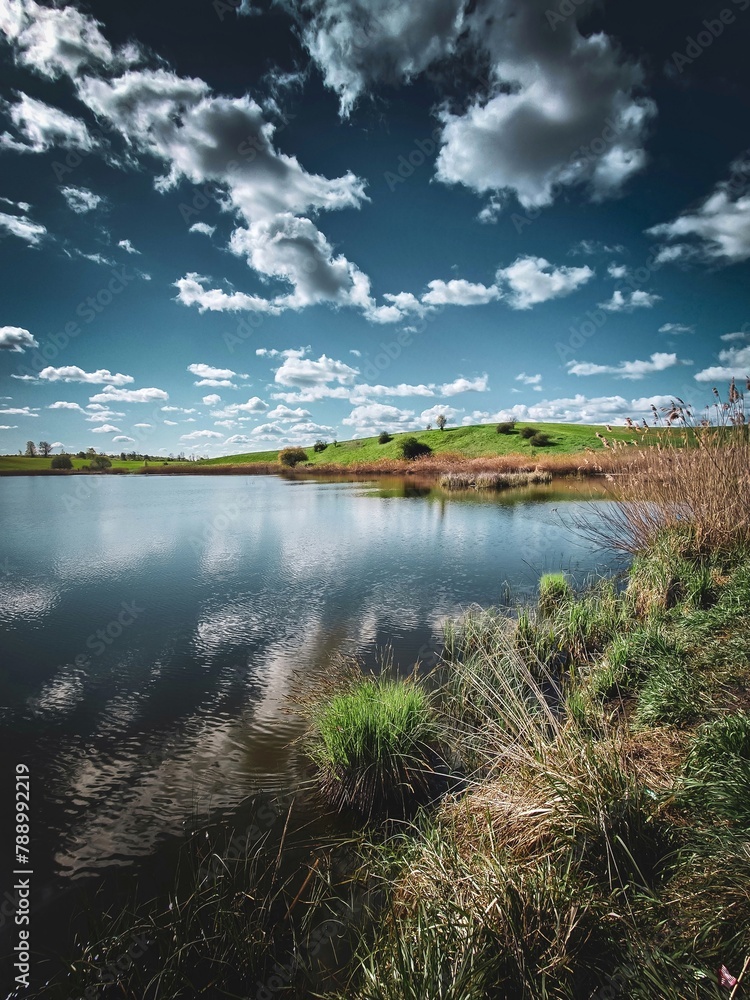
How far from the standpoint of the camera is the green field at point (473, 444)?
65000mm

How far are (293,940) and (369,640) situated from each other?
18.1 ft

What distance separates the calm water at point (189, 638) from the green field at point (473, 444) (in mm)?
46828

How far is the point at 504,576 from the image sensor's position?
41.8ft

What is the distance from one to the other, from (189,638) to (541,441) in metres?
65.2

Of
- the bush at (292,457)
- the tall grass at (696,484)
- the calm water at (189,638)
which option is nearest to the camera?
the calm water at (189,638)

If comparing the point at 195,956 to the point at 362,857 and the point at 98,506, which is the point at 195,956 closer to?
the point at 362,857

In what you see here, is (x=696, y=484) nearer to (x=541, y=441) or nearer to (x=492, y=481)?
(x=492, y=481)

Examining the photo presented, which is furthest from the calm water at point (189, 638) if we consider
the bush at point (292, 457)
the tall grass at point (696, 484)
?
the bush at point (292, 457)

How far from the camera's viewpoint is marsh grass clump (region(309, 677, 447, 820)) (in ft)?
14.1

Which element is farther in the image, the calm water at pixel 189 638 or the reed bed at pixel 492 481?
the reed bed at pixel 492 481

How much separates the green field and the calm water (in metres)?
46.8

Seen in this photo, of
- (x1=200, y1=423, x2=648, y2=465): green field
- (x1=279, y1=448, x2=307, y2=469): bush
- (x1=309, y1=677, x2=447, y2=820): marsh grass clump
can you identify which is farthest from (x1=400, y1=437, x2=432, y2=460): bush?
(x1=309, y1=677, x2=447, y2=820): marsh grass clump

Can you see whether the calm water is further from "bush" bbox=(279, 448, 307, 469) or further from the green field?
"bush" bbox=(279, 448, 307, 469)

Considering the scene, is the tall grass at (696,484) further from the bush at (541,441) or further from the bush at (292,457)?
the bush at (292,457)
